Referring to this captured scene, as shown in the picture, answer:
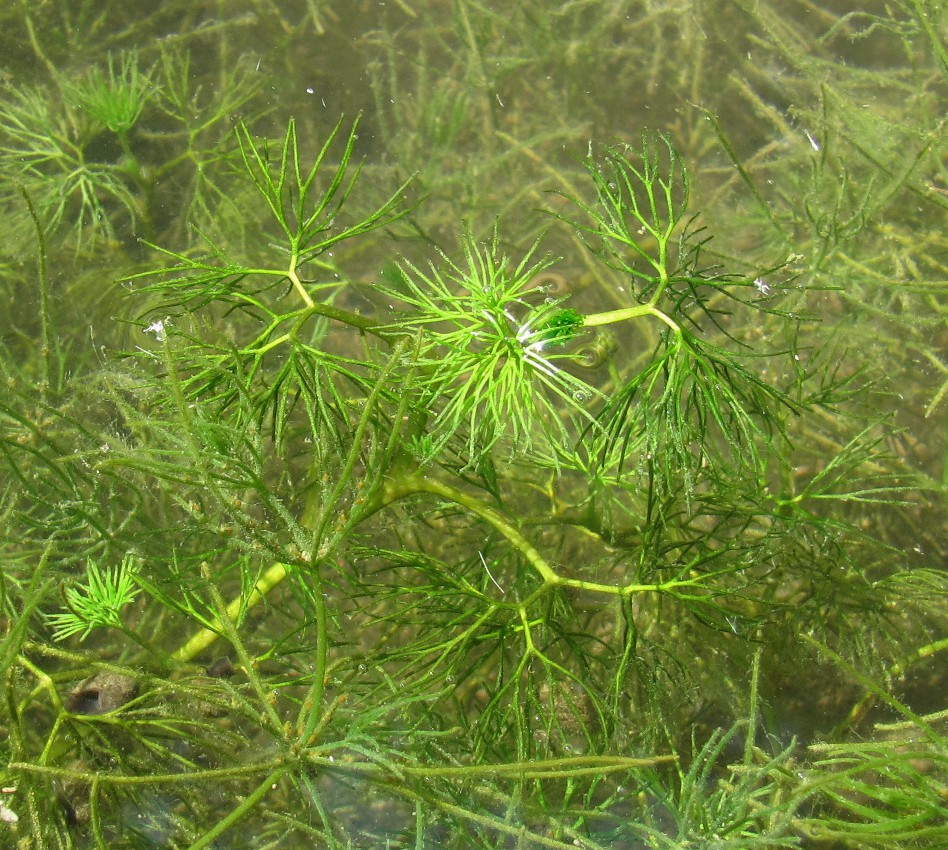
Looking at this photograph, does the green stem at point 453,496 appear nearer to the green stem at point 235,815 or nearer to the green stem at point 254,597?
the green stem at point 254,597

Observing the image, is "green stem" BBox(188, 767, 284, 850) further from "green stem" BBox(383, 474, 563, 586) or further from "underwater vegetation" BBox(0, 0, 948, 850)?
"green stem" BBox(383, 474, 563, 586)

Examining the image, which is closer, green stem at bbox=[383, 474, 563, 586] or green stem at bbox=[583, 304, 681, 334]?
green stem at bbox=[583, 304, 681, 334]

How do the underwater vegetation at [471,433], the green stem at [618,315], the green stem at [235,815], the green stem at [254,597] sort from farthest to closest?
the green stem at [254,597] < the underwater vegetation at [471,433] < the green stem at [618,315] < the green stem at [235,815]

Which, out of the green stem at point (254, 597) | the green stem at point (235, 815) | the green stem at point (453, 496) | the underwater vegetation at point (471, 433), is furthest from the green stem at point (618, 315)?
the green stem at point (235, 815)

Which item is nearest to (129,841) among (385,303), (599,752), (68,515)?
(68,515)

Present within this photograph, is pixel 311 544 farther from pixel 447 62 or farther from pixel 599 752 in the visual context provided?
pixel 447 62

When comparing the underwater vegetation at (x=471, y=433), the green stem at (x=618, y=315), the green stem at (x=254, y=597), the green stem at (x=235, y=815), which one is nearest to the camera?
the green stem at (x=235, y=815)

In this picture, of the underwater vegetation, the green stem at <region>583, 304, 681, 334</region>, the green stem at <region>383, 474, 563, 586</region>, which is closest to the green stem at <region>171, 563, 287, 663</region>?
the underwater vegetation

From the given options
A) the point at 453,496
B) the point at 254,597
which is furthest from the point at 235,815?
the point at 453,496
